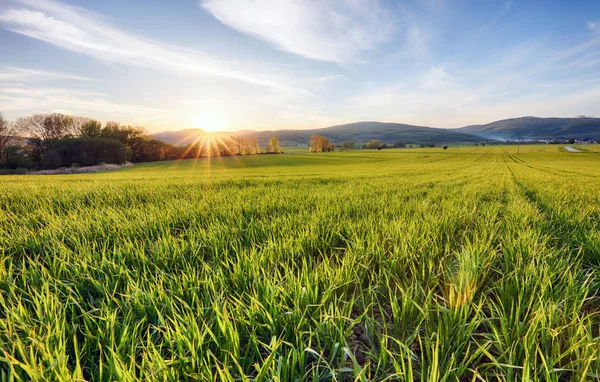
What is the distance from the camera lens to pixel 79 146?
6072 cm

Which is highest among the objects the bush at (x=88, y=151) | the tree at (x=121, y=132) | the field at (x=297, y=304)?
the tree at (x=121, y=132)

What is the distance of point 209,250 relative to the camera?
2627 mm

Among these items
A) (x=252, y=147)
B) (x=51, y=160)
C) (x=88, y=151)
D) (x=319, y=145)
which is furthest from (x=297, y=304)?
(x=319, y=145)

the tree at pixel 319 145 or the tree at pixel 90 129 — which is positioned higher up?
the tree at pixel 90 129

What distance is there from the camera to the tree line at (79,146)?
54.7 metres

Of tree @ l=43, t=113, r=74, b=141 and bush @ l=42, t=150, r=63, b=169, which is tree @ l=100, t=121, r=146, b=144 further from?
bush @ l=42, t=150, r=63, b=169

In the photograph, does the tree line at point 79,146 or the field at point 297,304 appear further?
the tree line at point 79,146

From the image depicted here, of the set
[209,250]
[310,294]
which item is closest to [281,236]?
[209,250]

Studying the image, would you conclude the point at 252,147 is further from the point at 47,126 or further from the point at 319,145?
the point at 47,126

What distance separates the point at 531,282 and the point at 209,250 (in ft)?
9.29

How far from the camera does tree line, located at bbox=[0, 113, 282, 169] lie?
2154 inches

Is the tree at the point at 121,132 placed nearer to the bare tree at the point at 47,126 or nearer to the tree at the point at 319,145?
the bare tree at the point at 47,126

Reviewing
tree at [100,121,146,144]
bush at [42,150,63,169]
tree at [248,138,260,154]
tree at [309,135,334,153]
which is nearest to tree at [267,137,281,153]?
tree at [248,138,260,154]

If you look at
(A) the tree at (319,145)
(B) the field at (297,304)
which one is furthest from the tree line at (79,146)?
(B) the field at (297,304)
